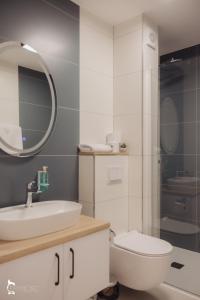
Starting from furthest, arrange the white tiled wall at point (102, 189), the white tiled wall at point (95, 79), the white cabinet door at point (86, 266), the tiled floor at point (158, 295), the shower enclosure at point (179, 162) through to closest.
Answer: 1. the shower enclosure at point (179, 162)
2. the white tiled wall at point (95, 79)
3. the white tiled wall at point (102, 189)
4. the tiled floor at point (158, 295)
5. the white cabinet door at point (86, 266)

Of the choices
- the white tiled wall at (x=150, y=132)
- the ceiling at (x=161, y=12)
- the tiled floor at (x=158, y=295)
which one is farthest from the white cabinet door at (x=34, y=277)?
the ceiling at (x=161, y=12)

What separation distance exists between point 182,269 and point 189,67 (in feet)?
6.87

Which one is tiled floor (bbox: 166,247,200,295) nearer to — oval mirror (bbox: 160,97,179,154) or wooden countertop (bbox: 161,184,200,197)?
wooden countertop (bbox: 161,184,200,197)

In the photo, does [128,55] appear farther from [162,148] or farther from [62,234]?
[62,234]

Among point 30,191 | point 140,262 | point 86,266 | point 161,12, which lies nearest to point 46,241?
point 86,266

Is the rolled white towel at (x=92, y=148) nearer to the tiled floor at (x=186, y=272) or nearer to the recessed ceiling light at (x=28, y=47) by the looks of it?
the recessed ceiling light at (x=28, y=47)

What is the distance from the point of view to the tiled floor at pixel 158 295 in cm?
195

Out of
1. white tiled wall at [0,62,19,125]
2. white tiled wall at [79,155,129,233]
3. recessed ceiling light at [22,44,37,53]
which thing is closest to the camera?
white tiled wall at [0,62,19,125]

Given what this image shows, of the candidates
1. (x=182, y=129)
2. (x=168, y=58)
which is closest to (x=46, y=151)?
(x=182, y=129)

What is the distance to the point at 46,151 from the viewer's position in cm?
189

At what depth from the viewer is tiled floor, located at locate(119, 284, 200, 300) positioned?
195cm

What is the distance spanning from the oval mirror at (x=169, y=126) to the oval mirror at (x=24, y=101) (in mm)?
1278

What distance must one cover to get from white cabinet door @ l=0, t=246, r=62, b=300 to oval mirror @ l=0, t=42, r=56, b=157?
72 centimetres

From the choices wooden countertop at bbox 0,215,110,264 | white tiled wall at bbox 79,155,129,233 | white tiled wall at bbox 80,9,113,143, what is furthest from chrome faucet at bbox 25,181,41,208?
white tiled wall at bbox 80,9,113,143
